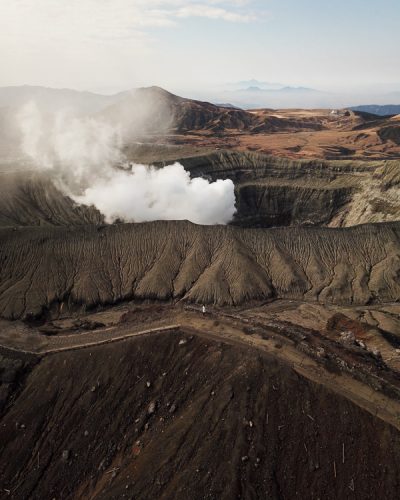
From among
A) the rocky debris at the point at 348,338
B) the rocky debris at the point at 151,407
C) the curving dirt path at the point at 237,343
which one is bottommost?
the rocky debris at the point at 348,338

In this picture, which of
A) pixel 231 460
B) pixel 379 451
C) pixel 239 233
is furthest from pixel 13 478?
pixel 239 233

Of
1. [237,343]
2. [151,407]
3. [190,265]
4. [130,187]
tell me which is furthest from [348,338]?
[130,187]

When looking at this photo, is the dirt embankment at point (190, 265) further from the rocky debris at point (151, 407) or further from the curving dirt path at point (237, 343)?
the rocky debris at point (151, 407)

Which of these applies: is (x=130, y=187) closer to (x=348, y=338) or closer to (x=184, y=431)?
(x=348, y=338)

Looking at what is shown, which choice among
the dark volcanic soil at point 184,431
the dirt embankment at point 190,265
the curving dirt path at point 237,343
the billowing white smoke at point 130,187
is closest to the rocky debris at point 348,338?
the curving dirt path at point 237,343

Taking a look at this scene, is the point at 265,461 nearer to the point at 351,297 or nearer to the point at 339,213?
the point at 351,297

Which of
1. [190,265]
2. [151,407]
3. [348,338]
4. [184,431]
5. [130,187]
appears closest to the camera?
[184,431]
